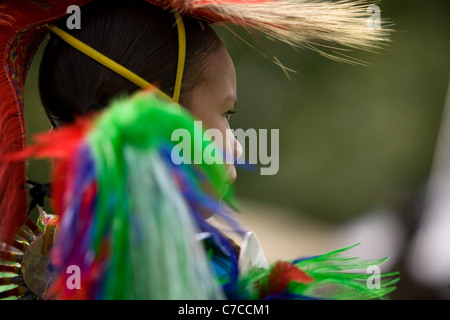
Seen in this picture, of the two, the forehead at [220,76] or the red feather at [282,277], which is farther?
the forehead at [220,76]

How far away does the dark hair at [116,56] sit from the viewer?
1.32 meters

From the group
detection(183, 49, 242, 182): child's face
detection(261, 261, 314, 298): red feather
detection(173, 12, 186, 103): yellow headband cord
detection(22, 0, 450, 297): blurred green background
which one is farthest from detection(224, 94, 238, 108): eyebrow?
detection(22, 0, 450, 297): blurred green background

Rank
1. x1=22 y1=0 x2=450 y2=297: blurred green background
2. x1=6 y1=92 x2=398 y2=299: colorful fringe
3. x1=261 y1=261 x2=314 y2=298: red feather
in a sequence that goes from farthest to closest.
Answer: x1=22 y1=0 x2=450 y2=297: blurred green background
x1=261 y1=261 x2=314 y2=298: red feather
x1=6 y1=92 x2=398 y2=299: colorful fringe

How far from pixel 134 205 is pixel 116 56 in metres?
0.52

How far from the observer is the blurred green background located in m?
6.04

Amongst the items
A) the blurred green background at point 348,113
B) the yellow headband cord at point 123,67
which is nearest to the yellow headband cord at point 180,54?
the yellow headband cord at point 123,67

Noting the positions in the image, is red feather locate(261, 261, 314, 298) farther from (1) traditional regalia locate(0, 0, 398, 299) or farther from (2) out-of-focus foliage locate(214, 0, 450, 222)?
(2) out-of-focus foliage locate(214, 0, 450, 222)

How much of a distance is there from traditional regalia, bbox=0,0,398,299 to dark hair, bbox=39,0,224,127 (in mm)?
21

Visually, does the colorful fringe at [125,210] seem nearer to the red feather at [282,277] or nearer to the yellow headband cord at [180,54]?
the red feather at [282,277]

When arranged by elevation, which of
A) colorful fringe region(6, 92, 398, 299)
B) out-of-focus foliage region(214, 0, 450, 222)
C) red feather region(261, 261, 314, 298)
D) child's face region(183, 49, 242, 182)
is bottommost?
red feather region(261, 261, 314, 298)

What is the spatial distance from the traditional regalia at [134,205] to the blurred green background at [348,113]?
178 inches

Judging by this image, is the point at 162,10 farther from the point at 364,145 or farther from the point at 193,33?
the point at 364,145

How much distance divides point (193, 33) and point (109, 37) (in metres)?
0.19

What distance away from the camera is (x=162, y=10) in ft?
4.48
